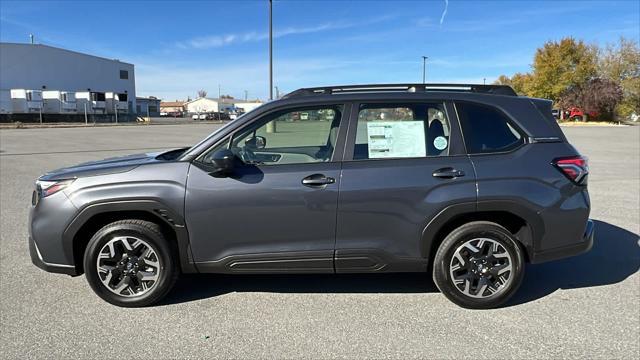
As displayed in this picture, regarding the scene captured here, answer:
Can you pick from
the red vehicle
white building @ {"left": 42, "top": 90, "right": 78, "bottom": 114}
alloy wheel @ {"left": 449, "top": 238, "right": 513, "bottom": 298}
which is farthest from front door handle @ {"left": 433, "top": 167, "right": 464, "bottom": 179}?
the red vehicle

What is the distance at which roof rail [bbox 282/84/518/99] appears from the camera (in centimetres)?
382

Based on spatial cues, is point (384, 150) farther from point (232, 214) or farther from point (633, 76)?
point (633, 76)

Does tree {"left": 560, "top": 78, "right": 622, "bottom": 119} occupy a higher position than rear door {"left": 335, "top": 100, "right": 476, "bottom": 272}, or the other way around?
tree {"left": 560, "top": 78, "right": 622, "bottom": 119}

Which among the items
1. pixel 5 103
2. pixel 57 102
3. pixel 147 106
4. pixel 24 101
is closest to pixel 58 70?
pixel 57 102

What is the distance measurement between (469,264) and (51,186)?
3.50 m

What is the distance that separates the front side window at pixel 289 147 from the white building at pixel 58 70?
59.3m

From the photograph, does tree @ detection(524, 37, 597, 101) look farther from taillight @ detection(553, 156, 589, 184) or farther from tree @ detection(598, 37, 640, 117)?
taillight @ detection(553, 156, 589, 184)

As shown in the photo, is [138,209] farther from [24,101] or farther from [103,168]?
[24,101]

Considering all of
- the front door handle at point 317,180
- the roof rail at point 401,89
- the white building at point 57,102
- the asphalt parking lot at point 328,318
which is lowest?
the asphalt parking lot at point 328,318

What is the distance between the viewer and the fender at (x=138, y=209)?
3.39m

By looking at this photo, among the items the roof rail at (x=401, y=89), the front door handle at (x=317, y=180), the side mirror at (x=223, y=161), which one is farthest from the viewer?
the roof rail at (x=401, y=89)

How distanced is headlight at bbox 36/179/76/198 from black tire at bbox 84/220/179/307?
1.52 feet

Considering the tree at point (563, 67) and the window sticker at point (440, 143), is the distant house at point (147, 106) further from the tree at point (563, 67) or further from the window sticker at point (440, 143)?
the window sticker at point (440, 143)

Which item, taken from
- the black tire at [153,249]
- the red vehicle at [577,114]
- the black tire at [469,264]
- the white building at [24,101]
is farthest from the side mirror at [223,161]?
the red vehicle at [577,114]
